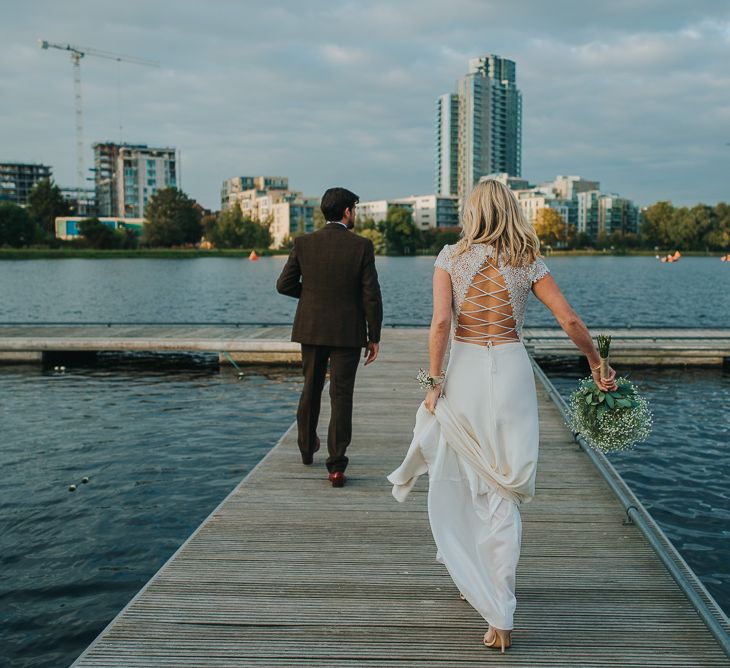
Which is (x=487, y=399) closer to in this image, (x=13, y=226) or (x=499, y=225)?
(x=499, y=225)

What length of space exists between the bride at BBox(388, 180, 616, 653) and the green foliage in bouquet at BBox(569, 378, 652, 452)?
437mm

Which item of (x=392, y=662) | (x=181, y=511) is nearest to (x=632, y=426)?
(x=392, y=662)

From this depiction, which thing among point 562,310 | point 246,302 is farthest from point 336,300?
point 246,302

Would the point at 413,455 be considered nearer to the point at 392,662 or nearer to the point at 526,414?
the point at 526,414

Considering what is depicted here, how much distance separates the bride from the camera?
12.0 feet

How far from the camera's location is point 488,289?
12.3ft

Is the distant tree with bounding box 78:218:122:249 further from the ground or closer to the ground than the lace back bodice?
further from the ground

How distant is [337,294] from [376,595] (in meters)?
2.54

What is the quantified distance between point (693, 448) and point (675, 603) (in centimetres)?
712

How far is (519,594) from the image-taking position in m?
4.29

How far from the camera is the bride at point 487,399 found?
144 inches

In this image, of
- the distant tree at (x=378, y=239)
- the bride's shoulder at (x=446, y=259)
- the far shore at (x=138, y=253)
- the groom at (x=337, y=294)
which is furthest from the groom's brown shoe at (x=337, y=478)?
the distant tree at (x=378, y=239)

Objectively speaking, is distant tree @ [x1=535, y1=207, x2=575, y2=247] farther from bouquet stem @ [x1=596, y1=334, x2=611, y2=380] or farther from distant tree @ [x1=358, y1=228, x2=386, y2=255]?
bouquet stem @ [x1=596, y1=334, x2=611, y2=380]

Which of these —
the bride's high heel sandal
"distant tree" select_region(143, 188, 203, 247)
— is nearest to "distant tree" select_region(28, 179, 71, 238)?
"distant tree" select_region(143, 188, 203, 247)
